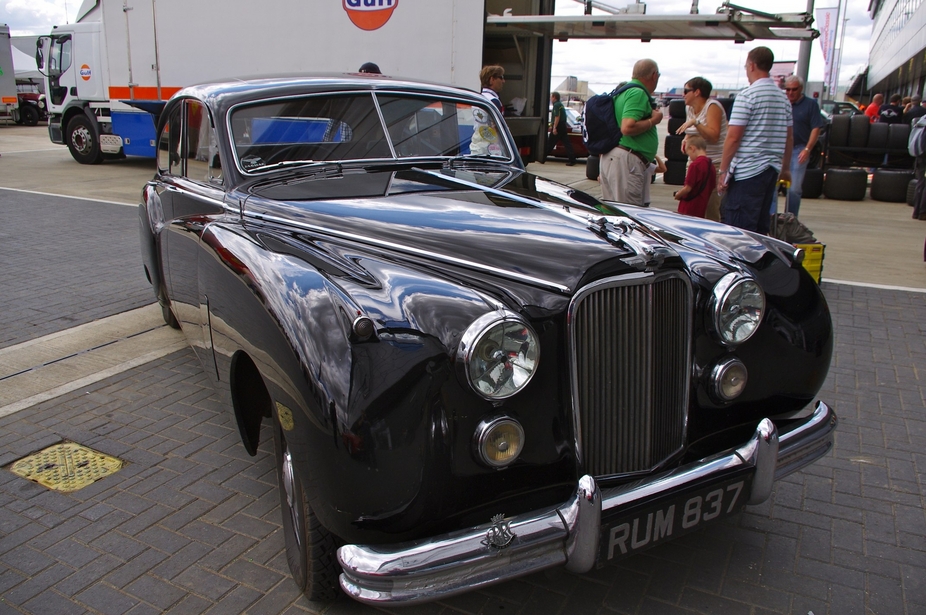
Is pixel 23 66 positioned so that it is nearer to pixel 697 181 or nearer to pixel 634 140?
pixel 634 140

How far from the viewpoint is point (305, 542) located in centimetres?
222

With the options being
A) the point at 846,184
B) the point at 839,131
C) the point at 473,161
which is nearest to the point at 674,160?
the point at 846,184

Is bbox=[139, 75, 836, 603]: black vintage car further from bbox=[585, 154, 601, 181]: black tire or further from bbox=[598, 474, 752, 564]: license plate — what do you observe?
bbox=[585, 154, 601, 181]: black tire

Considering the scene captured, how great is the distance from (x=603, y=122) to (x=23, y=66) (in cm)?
3191

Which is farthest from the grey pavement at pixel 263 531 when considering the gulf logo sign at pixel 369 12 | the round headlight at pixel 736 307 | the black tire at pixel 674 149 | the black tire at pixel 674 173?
the black tire at pixel 674 149

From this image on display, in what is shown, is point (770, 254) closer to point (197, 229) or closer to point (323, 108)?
point (323, 108)

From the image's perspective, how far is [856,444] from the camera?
11.4 ft

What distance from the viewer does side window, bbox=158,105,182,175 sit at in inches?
170

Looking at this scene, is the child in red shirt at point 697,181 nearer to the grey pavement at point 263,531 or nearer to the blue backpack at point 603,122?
the blue backpack at point 603,122

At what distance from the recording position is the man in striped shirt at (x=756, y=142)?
5.45 meters

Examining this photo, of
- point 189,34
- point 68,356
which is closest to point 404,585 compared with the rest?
point 68,356

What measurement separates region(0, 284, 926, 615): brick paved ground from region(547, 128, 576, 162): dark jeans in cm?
1302

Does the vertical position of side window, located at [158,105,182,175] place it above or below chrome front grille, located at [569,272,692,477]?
above

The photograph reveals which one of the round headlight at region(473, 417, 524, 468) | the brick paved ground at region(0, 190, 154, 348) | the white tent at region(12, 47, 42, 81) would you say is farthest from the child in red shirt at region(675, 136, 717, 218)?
the white tent at region(12, 47, 42, 81)
